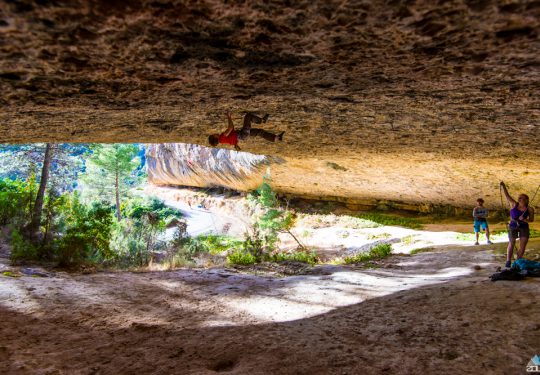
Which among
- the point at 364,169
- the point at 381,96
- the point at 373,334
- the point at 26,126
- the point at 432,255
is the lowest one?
the point at 373,334

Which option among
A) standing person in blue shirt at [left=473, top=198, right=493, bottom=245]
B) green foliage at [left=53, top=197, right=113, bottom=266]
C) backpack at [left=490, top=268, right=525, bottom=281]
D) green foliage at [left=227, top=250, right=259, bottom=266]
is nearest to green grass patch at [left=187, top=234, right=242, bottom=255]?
green foliage at [left=227, top=250, right=259, bottom=266]

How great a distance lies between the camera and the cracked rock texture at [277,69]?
2.51 m

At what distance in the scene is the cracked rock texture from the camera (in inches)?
98.8

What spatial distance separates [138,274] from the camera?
26.8ft

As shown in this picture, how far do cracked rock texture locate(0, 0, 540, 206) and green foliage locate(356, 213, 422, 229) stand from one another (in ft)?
36.7

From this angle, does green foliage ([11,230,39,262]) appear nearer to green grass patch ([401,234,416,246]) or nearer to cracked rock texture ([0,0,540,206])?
cracked rock texture ([0,0,540,206])

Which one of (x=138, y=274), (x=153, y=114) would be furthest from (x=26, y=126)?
(x=138, y=274)

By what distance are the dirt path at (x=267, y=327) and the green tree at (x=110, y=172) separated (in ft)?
77.4

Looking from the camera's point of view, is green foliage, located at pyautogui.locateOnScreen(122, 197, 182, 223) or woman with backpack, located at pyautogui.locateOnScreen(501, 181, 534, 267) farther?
green foliage, located at pyautogui.locateOnScreen(122, 197, 182, 223)

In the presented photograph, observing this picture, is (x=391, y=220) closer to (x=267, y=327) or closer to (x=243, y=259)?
(x=243, y=259)

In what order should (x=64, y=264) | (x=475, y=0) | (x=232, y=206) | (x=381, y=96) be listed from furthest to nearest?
(x=232, y=206), (x=64, y=264), (x=381, y=96), (x=475, y=0)

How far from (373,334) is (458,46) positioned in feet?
10.2

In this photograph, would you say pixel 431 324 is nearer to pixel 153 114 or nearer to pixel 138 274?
pixel 153 114

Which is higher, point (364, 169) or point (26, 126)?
point (364, 169)
